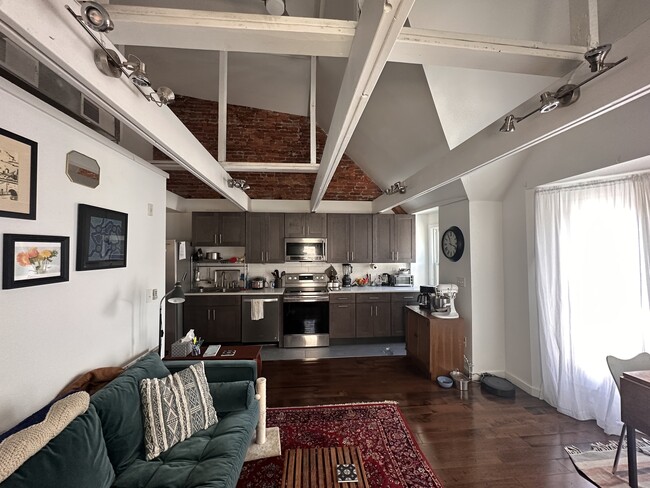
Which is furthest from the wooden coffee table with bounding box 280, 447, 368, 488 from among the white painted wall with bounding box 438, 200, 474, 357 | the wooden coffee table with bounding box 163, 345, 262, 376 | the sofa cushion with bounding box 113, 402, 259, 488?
the white painted wall with bounding box 438, 200, 474, 357

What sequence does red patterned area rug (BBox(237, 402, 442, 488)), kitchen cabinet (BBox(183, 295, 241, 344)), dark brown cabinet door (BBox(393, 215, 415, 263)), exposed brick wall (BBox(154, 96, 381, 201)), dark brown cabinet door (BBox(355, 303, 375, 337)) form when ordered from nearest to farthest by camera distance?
1. red patterned area rug (BBox(237, 402, 442, 488))
2. exposed brick wall (BBox(154, 96, 381, 201))
3. kitchen cabinet (BBox(183, 295, 241, 344))
4. dark brown cabinet door (BBox(355, 303, 375, 337))
5. dark brown cabinet door (BBox(393, 215, 415, 263))

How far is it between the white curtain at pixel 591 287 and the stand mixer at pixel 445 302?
879mm

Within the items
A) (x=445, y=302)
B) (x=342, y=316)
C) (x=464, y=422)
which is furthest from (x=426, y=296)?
(x=464, y=422)

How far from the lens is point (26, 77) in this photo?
1271mm

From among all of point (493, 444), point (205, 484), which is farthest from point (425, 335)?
point (205, 484)

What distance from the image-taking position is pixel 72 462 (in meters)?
1.13

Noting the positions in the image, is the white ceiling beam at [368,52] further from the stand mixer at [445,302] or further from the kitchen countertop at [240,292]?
the kitchen countertop at [240,292]

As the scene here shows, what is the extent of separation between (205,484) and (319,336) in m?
3.29

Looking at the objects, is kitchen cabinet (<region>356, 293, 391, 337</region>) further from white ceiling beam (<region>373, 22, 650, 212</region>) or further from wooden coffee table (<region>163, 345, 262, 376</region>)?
white ceiling beam (<region>373, 22, 650, 212</region>)

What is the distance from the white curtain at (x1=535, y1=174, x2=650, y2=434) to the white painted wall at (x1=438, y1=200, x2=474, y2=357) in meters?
0.70

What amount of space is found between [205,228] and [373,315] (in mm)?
3427

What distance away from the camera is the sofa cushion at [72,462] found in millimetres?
1014

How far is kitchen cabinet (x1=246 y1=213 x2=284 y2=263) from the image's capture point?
16.0 feet

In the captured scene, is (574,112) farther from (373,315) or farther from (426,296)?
(373,315)
